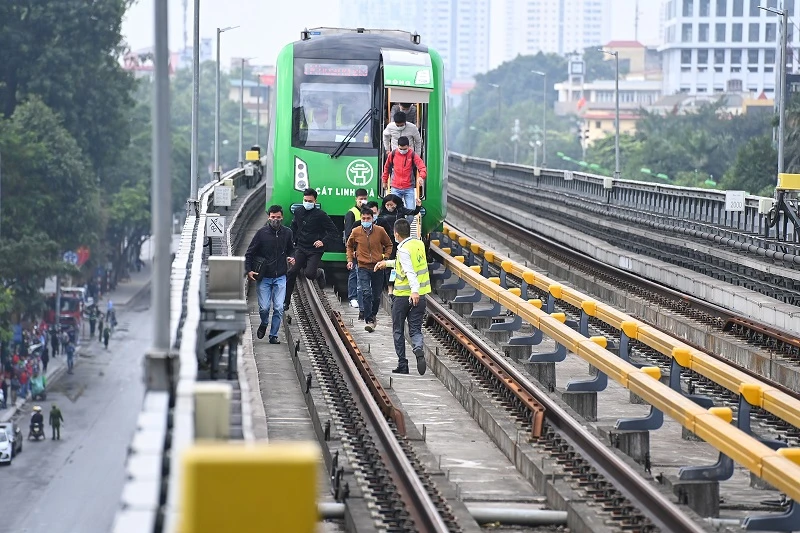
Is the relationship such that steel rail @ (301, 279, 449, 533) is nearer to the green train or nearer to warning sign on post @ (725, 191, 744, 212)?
the green train

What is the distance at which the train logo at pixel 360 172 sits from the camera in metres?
25.8

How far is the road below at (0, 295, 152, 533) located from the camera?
46031mm

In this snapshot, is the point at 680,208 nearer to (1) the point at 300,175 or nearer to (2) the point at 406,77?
(2) the point at 406,77

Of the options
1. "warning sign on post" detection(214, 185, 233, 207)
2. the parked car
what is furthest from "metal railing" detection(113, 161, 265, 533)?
the parked car

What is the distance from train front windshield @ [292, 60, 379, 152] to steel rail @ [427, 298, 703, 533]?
27.6 ft

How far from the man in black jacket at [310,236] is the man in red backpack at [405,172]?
1.46 meters

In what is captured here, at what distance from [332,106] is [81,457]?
31.9m

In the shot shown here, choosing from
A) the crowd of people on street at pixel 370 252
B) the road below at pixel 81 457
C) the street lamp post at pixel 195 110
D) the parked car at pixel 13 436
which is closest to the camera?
the crowd of people on street at pixel 370 252

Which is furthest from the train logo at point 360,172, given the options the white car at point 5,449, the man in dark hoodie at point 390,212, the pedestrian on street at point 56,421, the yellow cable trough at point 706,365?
the pedestrian on street at point 56,421

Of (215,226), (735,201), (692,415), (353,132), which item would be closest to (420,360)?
(215,226)

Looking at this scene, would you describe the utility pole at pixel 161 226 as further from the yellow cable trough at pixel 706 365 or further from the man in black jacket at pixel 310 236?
the man in black jacket at pixel 310 236

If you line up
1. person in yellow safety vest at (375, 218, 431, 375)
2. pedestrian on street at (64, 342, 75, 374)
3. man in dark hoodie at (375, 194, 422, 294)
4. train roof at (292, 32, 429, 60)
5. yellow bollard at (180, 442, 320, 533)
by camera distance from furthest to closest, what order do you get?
pedestrian on street at (64, 342, 75, 374) → train roof at (292, 32, 429, 60) → man in dark hoodie at (375, 194, 422, 294) → person in yellow safety vest at (375, 218, 431, 375) → yellow bollard at (180, 442, 320, 533)

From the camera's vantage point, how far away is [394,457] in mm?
13305

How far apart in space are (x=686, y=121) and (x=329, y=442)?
109 meters
